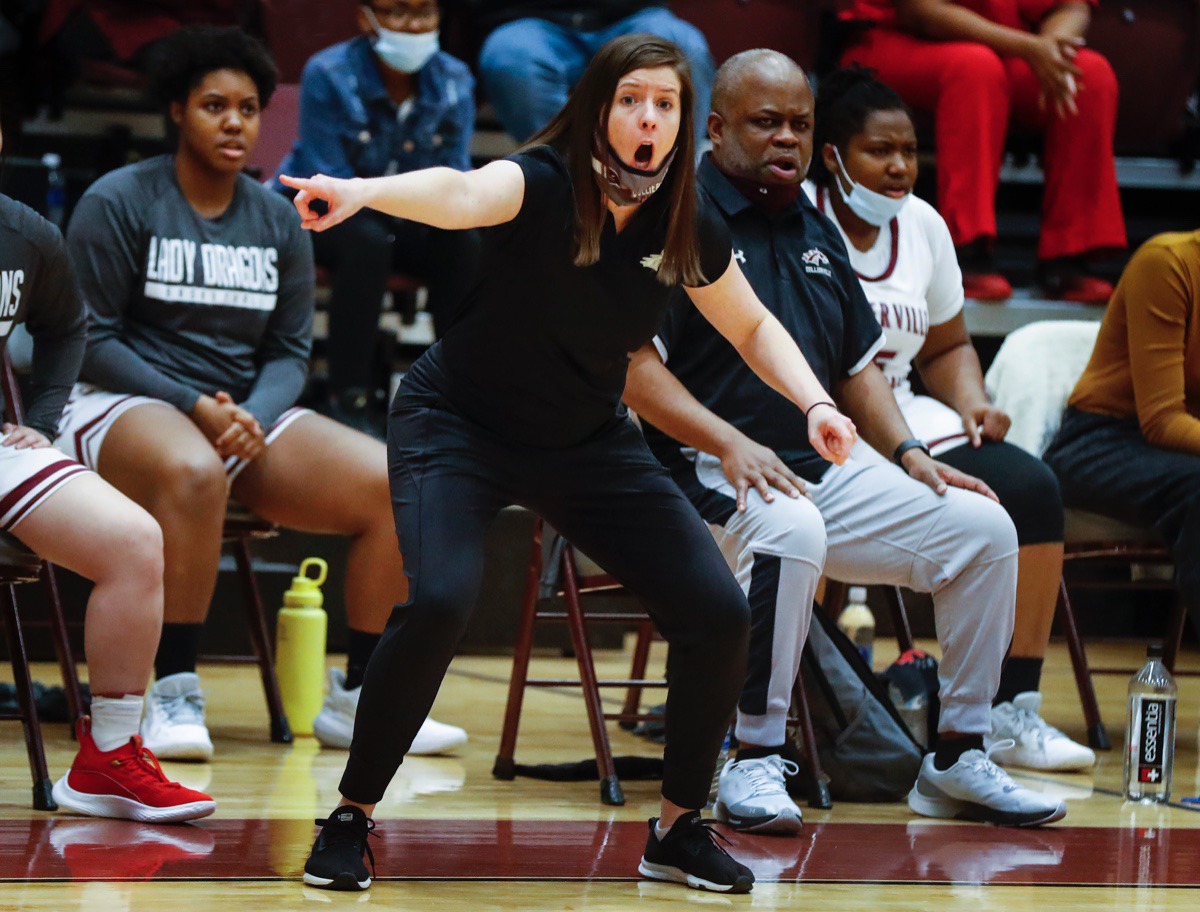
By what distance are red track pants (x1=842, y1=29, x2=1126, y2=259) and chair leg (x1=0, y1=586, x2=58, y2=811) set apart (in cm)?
315

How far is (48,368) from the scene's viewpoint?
10.6 ft

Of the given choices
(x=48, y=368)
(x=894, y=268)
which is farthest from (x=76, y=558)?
(x=894, y=268)

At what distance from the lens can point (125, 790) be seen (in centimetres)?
289

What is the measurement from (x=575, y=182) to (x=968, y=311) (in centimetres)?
322

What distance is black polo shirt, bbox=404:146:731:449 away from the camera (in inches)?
98.7

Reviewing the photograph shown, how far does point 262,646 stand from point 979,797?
1.67 metres

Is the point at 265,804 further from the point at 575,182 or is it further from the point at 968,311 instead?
the point at 968,311

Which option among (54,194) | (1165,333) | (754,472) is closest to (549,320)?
(754,472)

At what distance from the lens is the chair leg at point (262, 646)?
3.86 meters

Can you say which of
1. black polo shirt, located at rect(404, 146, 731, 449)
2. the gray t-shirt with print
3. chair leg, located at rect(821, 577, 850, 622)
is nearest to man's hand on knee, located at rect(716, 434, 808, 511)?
black polo shirt, located at rect(404, 146, 731, 449)

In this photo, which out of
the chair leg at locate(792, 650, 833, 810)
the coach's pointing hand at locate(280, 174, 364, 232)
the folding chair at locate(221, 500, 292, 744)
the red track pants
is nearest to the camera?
the coach's pointing hand at locate(280, 174, 364, 232)

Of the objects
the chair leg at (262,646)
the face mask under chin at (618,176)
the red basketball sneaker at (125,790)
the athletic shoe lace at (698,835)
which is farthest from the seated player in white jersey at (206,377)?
the face mask under chin at (618,176)

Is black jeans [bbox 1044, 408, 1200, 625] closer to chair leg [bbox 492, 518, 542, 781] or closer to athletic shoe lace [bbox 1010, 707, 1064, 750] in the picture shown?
A: athletic shoe lace [bbox 1010, 707, 1064, 750]

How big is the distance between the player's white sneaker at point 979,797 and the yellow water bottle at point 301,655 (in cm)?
145
